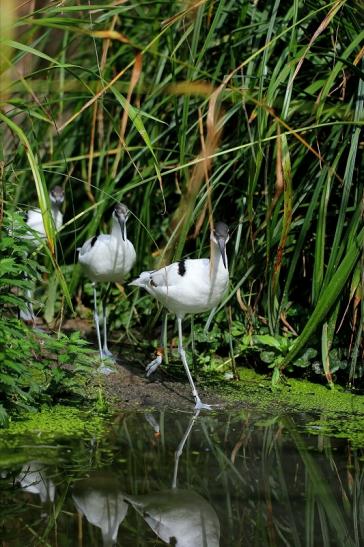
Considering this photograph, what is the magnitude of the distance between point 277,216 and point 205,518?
2.51 meters

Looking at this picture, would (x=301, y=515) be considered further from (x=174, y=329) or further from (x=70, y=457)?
(x=174, y=329)

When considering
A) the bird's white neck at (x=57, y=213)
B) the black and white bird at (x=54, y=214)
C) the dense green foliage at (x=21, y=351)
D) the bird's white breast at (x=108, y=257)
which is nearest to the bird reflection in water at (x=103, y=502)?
the dense green foliage at (x=21, y=351)

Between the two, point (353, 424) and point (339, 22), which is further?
point (339, 22)

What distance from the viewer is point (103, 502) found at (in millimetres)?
3877

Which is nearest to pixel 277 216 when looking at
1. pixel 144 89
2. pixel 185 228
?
pixel 185 228

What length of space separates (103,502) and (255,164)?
241 cm

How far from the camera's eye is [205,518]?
380cm

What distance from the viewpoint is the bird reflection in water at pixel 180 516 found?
362 cm

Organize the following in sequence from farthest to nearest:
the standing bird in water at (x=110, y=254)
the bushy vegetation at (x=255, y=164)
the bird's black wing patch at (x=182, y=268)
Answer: the standing bird in water at (x=110, y=254)
the bird's black wing patch at (x=182, y=268)
the bushy vegetation at (x=255, y=164)

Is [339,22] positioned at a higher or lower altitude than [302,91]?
higher

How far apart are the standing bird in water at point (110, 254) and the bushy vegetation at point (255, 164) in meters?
0.16

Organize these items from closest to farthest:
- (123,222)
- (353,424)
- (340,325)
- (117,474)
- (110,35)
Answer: (110,35), (117,474), (353,424), (340,325), (123,222)

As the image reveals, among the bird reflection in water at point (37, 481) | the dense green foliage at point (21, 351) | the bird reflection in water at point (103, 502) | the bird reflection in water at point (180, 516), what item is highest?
the dense green foliage at point (21, 351)

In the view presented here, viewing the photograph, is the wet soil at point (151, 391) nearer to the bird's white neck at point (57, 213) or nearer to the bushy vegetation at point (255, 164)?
the bushy vegetation at point (255, 164)
